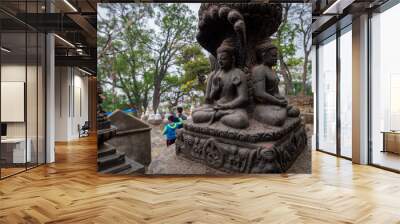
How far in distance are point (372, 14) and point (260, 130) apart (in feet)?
12.6

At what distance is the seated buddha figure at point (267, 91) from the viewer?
4898 mm

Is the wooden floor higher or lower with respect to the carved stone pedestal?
lower

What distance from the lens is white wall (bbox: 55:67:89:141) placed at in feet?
43.3

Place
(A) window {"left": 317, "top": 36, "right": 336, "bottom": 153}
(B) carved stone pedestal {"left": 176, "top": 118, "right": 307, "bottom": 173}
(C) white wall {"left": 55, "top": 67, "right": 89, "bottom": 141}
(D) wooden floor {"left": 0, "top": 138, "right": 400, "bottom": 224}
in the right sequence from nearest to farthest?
(D) wooden floor {"left": 0, "top": 138, "right": 400, "bottom": 224}, (B) carved stone pedestal {"left": 176, "top": 118, "right": 307, "bottom": 173}, (A) window {"left": 317, "top": 36, "right": 336, "bottom": 153}, (C) white wall {"left": 55, "top": 67, "right": 89, "bottom": 141}

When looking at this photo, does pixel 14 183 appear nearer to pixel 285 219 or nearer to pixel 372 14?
pixel 285 219

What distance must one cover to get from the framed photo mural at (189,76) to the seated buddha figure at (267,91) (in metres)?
0.01

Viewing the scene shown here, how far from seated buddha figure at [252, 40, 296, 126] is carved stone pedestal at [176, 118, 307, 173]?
0.14 m

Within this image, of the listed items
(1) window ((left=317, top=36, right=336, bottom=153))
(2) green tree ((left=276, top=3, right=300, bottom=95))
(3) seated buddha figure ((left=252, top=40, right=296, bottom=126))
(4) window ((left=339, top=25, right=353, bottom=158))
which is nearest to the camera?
(3) seated buddha figure ((left=252, top=40, right=296, bottom=126))

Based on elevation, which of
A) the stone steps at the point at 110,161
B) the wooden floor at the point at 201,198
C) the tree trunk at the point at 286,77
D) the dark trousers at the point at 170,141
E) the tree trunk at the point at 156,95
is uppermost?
the tree trunk at the point at 286,77

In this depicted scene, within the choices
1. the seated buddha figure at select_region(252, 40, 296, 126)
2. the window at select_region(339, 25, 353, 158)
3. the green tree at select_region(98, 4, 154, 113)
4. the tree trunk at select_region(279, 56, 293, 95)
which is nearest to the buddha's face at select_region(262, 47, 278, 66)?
the seated buddha figure at select_region(252, 40, 296, 126)

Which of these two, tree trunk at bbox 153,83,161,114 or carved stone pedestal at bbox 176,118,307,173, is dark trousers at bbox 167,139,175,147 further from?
tree trunk at bbox 153,83,161,114

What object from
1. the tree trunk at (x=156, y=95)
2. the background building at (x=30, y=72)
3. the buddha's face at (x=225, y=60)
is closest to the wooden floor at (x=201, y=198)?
the background building at (x=30, y=72)

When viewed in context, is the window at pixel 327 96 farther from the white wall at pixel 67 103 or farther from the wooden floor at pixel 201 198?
the white wall at pixel 67 103

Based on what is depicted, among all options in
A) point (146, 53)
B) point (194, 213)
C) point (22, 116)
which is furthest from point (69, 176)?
point (194, 213)
